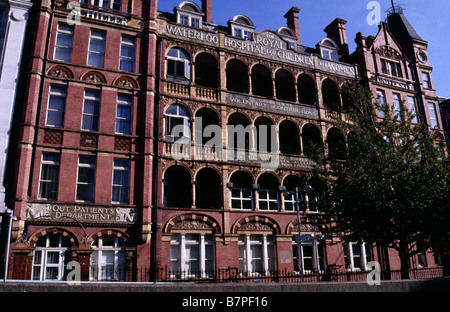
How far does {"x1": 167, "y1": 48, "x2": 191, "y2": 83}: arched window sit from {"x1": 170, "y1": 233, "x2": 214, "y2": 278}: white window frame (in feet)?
32.4

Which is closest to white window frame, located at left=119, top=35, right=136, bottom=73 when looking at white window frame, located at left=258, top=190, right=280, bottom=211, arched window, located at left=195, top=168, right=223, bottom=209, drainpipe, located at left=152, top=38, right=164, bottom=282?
drainpipe, located at left=152, top=38, right=164, bottom=282

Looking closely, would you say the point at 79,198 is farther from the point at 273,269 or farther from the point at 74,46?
the point at 273,269

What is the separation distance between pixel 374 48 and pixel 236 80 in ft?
44.0

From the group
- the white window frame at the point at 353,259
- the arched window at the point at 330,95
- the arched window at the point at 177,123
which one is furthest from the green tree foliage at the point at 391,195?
the arched window at the point at 330,95

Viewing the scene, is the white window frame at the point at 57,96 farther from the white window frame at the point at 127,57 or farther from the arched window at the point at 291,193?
the arched window at the point at 291,193

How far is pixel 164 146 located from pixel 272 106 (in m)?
8.55

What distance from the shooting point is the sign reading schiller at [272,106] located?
2480 centimetres

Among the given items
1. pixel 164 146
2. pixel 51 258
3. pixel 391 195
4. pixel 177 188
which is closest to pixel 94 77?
pixel 164 146

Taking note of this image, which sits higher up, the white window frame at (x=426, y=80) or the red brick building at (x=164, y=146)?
the white window frame at (x=426, y=80)

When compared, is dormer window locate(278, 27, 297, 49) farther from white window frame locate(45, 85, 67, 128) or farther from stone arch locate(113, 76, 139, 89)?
white window frame locate(45, 85, 67, 128)

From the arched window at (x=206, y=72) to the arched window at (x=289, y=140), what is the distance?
6.10m

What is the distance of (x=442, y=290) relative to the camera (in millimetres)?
9414

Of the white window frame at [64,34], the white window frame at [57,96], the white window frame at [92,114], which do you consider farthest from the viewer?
the white window frame at [64,34]
